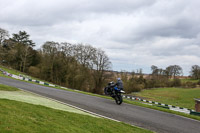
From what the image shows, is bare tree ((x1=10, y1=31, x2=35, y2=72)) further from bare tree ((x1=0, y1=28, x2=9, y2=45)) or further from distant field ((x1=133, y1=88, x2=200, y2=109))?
distant field ((x1=133, y1=88, x2=200, y2=109))

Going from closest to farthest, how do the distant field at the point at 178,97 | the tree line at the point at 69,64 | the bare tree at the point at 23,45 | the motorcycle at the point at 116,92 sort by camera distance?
1. the motorcycle at the point at 116,92
2. the distant field at the point at 178,97
3. the tree line at the point at 69,64
4. the bare tree at the point at 23,45

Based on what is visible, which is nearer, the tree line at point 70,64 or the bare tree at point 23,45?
the tree line at point 70,64

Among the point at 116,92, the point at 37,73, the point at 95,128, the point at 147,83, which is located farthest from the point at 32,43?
the point at 95,128

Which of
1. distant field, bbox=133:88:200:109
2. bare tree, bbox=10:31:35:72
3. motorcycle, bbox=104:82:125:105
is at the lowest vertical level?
distant field, bbox=133:88:200:109

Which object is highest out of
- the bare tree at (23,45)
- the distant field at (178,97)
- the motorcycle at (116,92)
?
the bare tree at (23,45)

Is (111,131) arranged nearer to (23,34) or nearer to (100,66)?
(100,66)

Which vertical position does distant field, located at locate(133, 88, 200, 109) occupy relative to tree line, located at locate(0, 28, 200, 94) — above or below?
below

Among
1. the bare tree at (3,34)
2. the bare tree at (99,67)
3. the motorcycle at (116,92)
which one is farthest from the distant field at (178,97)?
the bare tree at (3,34)

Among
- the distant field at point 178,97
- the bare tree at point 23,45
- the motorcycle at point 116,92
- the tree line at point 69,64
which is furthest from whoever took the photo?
the bare tree at point 23,45

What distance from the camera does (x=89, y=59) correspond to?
50406 mm

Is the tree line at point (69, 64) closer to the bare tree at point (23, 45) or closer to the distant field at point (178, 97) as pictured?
the bare tree at point (23, 45)

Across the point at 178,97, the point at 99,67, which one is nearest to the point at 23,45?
the point at 99,67

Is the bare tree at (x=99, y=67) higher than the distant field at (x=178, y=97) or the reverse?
higher

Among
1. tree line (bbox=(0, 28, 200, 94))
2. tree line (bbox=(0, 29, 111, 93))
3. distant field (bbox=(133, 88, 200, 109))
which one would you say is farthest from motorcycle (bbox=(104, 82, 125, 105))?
tree line (bbox=(0, 29, 111, 93))
